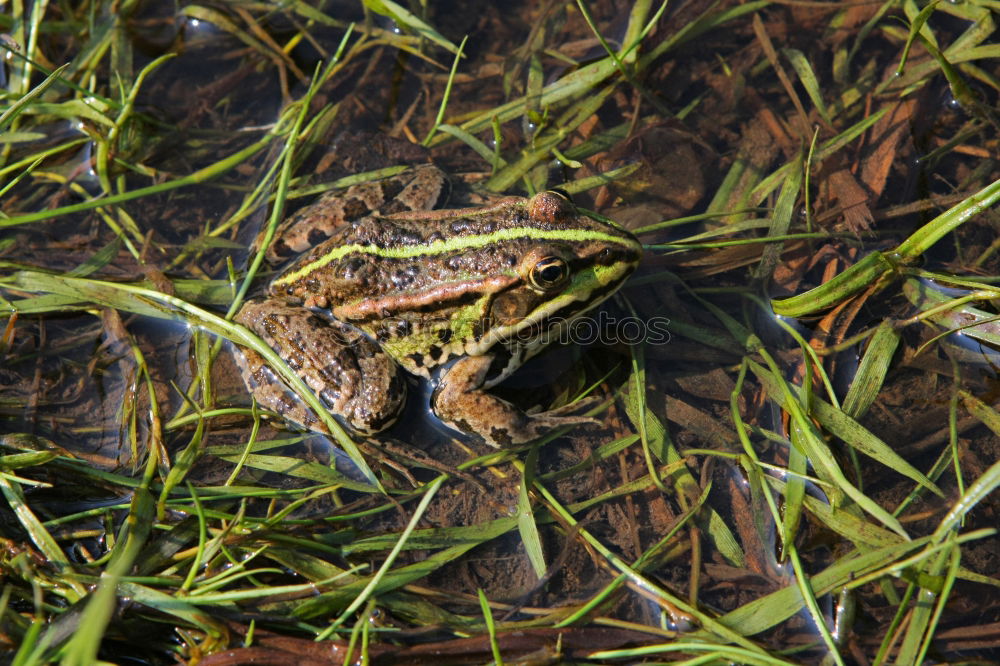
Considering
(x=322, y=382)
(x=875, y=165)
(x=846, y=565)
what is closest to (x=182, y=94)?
(x=322, y=382)

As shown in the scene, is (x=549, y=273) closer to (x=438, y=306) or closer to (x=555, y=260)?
(x=555, y=260)

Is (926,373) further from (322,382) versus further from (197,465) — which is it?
(197,465)

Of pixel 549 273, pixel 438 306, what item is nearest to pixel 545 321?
pixel 549 273

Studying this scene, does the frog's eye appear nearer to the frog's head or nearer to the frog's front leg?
the frog's head

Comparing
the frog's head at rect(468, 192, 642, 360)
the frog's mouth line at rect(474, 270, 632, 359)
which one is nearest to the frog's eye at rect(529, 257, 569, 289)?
the frog's head at rect(468, 192, 642, 360)

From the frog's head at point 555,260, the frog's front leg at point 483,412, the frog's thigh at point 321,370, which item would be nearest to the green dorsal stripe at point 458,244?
the frog's head at point 555,260

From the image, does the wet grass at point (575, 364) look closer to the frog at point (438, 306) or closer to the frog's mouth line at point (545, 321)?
the frog at point (438, 306)
